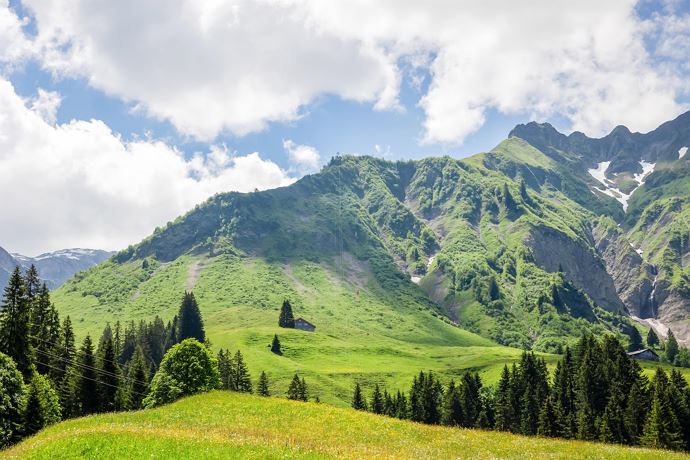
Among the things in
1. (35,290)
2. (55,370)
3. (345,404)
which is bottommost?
(345,404)

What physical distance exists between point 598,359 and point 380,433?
101 meters

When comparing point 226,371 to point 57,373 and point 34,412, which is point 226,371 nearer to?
point 57,373

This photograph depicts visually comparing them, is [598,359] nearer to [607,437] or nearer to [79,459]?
[607,437]

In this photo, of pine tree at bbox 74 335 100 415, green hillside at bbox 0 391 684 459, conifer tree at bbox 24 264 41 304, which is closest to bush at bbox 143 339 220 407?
pine tree at bbox 74 335 100 415

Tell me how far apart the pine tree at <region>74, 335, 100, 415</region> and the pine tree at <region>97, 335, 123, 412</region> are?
1.01 metres

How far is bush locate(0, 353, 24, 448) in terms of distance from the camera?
5538 centimetres

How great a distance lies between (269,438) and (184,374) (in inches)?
2480

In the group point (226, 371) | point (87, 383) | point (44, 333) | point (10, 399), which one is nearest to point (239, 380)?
point (226, 371)

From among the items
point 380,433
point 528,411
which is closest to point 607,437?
point 528,411

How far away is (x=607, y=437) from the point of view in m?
92.9

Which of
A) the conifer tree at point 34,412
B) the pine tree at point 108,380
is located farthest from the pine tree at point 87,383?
the conifer tree at point 34,412

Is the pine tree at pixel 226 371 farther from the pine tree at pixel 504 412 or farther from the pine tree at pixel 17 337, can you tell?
the pine tree at pixel 504 412

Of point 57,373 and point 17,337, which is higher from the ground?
point 17,337

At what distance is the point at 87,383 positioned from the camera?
3521 inches
